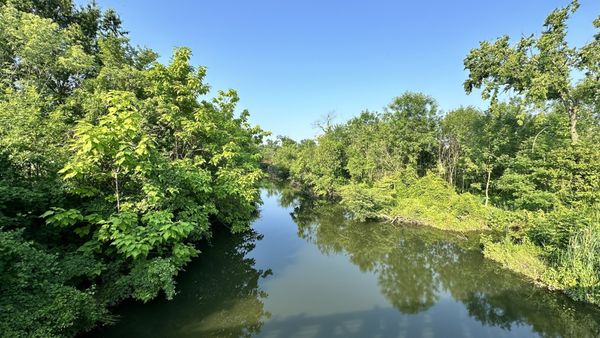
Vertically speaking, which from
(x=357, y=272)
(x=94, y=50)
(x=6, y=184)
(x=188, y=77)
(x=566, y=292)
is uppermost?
(x=94, y=50)

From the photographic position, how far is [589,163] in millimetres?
11586

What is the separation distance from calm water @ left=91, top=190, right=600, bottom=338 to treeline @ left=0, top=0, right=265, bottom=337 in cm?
178

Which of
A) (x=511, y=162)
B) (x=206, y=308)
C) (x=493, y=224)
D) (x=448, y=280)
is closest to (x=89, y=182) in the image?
(x=206, y=308)

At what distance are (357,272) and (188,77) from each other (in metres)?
10.6

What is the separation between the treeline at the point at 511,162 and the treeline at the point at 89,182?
11559 mm

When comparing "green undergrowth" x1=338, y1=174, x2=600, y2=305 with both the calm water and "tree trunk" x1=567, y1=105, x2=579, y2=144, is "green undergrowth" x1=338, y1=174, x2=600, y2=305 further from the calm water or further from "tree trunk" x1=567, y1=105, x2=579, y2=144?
"tree trunk" x1=567, y1=105, x2=579, y2=144

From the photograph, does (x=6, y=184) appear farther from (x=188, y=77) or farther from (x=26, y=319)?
(x=188, y=77)

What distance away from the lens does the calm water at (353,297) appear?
25.2ft

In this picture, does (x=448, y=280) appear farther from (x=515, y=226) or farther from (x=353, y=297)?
(x=515, y=226)

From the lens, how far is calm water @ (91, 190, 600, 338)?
303 inches

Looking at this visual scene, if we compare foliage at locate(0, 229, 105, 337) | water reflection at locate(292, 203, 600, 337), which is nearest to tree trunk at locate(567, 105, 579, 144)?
water reflection at locate(292, 203, 600, 337)

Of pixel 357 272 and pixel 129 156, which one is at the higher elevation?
pixel 129 156

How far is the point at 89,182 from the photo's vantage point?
708 cm

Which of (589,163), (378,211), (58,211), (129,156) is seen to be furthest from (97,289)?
(589,163)
